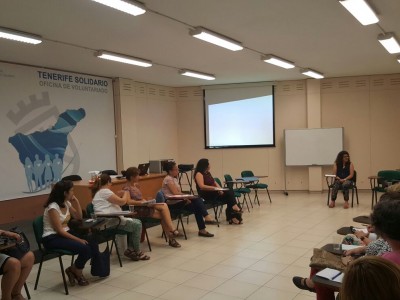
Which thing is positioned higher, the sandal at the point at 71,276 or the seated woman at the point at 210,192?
the seated woman at the point at 210,192

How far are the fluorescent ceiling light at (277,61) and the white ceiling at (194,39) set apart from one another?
0.44 ft

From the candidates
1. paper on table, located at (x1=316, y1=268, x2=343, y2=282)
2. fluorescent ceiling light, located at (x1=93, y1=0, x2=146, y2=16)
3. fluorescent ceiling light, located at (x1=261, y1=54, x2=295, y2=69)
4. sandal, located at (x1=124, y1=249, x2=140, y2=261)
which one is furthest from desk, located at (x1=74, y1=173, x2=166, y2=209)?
paper on table, located at (x1=316, y1=268, x2=343, y2=282)

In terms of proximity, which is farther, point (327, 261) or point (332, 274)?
point (327, 261)

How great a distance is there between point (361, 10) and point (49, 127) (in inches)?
236

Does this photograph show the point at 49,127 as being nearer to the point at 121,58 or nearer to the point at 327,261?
the point at 121,58

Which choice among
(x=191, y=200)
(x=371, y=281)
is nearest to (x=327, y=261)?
(x=371, y=281)

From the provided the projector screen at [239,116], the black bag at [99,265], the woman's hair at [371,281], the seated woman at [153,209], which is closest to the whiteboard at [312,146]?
the projector screen at [239,116]

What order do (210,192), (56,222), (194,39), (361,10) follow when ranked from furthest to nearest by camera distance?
(210,192) < (194,39) < (361,10) < (56,222)

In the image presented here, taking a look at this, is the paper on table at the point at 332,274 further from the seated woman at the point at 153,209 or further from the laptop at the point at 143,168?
the laptop at the point at 143,168

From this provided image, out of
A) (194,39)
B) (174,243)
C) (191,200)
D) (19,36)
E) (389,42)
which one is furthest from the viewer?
(191,200)

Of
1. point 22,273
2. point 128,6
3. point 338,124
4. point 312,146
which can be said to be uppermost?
point 128,6

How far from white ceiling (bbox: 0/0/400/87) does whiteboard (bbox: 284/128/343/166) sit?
77.1 inches

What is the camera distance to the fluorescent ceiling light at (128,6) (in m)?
3.85

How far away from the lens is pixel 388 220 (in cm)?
206
